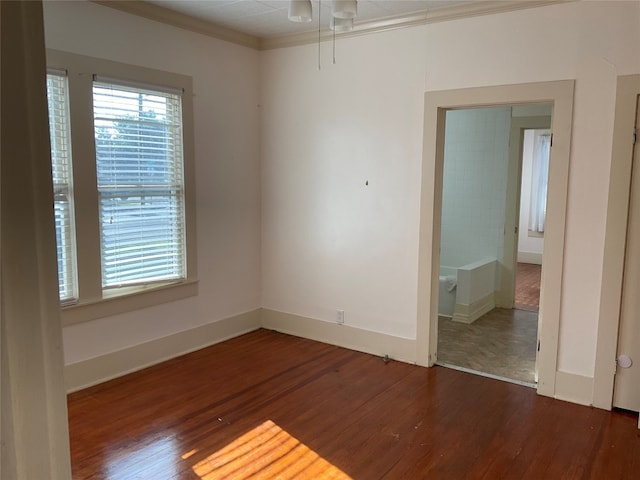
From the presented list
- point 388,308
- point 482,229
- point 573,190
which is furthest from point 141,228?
point 482,229

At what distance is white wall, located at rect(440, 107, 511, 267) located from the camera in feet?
18.7

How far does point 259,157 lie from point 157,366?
2080mm

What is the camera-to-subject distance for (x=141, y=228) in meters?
3.83

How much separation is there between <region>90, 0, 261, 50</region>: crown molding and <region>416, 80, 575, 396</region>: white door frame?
1.76 meters

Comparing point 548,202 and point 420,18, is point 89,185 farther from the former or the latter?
point 548,202

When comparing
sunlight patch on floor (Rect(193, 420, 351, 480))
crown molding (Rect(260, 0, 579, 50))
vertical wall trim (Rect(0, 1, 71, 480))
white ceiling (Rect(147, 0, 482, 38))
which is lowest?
sunlight patch on floor (Rect(193, 420, 351, 480))

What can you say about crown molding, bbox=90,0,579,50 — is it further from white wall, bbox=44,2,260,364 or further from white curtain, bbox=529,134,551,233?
white curtain, bbox=529,134,551,233

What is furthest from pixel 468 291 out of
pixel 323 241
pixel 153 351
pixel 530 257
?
pixel 530 257

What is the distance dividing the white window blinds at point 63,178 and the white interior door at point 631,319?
11.7 ft

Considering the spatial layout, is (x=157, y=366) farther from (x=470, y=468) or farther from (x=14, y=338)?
(x=14, y=338)

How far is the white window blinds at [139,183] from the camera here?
11.6 feet

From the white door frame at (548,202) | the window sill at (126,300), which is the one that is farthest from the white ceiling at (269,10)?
the window sill at (126,300)

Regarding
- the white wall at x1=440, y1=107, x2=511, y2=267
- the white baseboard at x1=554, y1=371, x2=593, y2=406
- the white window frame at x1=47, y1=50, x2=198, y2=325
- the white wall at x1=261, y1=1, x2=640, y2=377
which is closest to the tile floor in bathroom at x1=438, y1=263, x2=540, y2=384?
the white baseboard at x1=554, y1=371, x2=593, y2=406

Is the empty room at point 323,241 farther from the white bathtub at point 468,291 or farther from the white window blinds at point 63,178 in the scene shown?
the white bathtub at point 468,291
